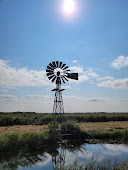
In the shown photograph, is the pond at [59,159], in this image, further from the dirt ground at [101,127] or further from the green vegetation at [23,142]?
the dirt ground at [101,127]

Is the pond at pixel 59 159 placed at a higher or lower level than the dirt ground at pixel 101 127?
lower

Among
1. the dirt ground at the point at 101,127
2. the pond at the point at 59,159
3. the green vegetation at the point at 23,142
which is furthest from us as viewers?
the dirt ground at the point at 101,127

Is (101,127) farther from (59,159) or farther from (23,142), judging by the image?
(23,142)

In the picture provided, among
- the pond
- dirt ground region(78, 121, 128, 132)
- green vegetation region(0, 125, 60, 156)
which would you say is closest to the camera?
the pond

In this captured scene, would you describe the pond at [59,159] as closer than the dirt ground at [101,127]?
Yes

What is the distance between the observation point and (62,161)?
28.8ft

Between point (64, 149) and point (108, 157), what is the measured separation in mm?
3363

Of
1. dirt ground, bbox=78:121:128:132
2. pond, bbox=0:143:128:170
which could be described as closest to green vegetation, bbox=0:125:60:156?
pond, bbox=0:143:128:170

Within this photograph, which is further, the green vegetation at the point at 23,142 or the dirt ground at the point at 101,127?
the dirt ground at the point at 101,127

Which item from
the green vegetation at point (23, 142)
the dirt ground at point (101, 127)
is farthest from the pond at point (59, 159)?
the dirt ground at point (101, 127)

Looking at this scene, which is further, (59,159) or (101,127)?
(101,127)

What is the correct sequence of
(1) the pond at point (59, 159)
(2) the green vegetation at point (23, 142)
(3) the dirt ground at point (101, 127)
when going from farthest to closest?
(3) the dirt ground at point (101, 127) → (2) the green vegetation at point (23, 142) → (1) the pond at point (59, 159)

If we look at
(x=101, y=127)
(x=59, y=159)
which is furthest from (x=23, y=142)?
(x=101, y=127)

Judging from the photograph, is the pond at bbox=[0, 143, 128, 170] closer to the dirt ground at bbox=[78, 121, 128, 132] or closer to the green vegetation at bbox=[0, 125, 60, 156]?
the green vegetation at bbox=[0, 125, 60, 156]
